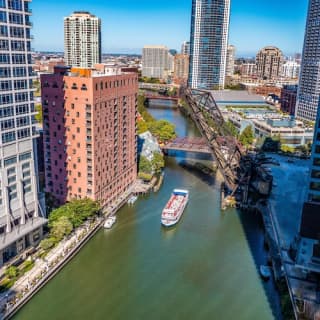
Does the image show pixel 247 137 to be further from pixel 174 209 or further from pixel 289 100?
pixel 289 100

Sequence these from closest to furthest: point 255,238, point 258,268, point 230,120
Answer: point 258,268
point 255,238
point 230,120

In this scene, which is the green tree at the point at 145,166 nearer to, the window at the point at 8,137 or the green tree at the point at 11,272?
the window at the point at 8,137

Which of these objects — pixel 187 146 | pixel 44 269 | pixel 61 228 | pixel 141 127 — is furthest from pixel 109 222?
pixel 141 127

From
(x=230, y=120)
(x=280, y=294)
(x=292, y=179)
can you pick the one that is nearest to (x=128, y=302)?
(x=280, y=294)

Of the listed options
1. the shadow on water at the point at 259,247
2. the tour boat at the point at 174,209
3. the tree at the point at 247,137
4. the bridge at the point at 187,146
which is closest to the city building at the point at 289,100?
the tree at the point at 247,137

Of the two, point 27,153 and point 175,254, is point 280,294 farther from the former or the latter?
point 27,153
